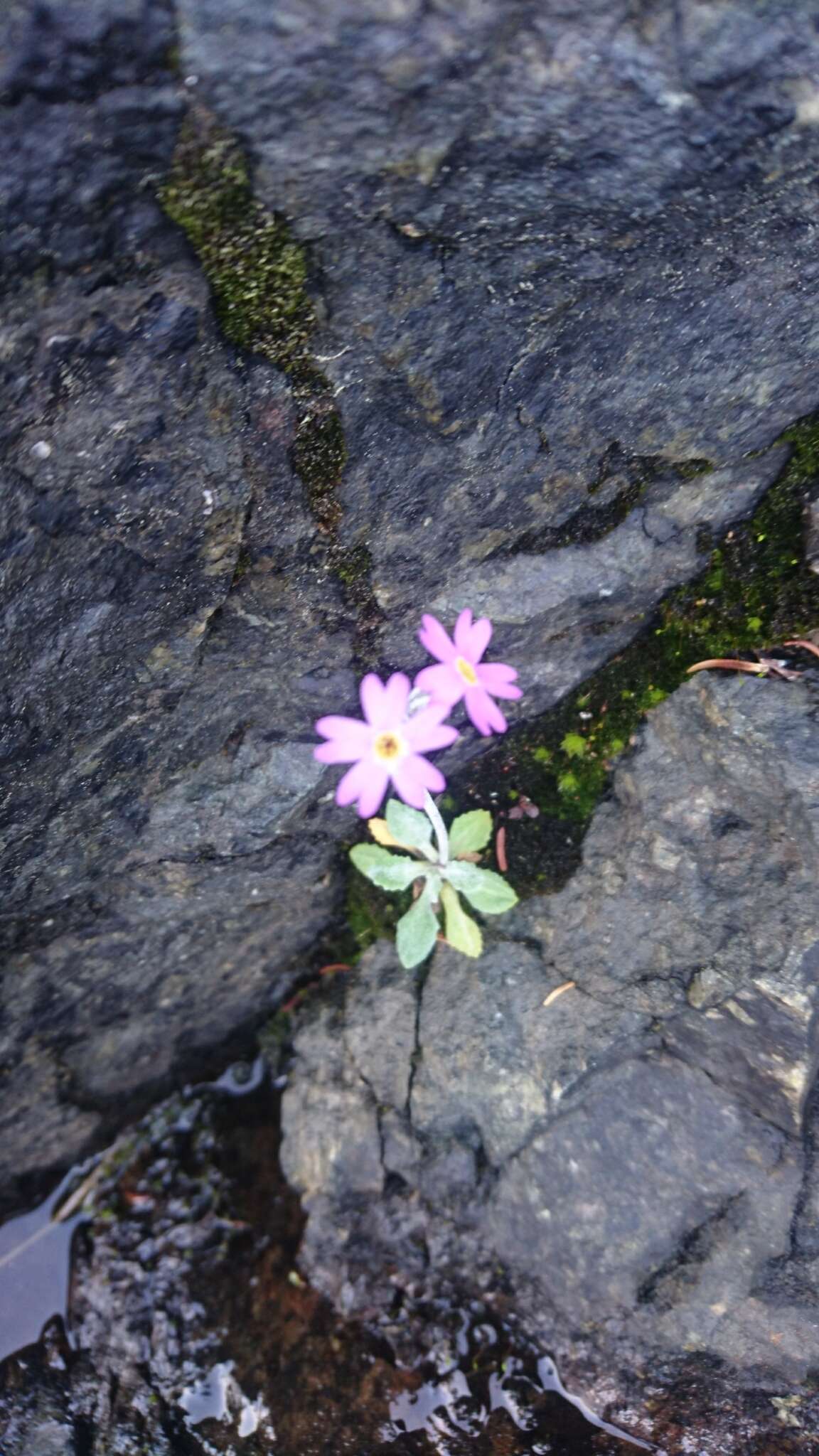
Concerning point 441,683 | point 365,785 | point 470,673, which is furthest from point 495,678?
point 365,785

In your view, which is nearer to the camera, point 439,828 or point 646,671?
point 439,828

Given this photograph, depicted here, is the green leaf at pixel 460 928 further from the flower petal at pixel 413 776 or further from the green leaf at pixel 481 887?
the flower petal at pixel 413 776

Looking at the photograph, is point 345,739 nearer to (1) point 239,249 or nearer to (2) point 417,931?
(2) point 417,931

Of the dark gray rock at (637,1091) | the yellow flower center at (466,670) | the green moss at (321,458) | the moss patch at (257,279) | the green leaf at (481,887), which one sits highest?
the moss patch at (257,279)

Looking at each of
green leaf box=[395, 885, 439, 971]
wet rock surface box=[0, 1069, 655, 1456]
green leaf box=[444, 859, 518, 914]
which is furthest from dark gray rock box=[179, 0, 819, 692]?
wet rock surface box=[0, 1069, 655, 1456]

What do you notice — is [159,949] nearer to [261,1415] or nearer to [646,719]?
[261,1415]

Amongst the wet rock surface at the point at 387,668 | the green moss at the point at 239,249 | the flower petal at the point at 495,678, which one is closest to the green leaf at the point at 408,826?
the wet rock surface at the point at 387,668

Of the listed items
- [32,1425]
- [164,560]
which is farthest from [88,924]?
[32,1425]
